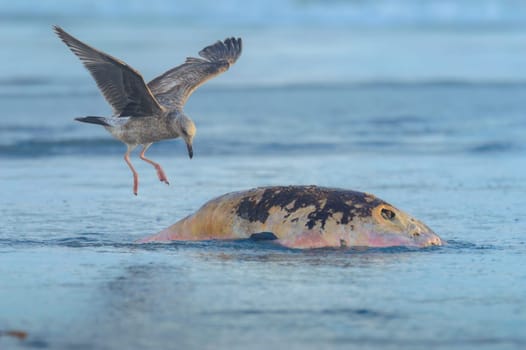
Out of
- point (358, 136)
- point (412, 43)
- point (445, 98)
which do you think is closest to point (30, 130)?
point (358, 136)

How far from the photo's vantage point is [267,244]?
8.67 m

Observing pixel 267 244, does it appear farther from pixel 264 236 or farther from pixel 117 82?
pixel 117 82

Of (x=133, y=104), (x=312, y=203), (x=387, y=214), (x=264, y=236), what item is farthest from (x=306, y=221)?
(x=133, y=104)

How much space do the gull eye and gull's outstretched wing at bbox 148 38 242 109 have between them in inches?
114

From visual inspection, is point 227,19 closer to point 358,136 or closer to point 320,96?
point 320,96

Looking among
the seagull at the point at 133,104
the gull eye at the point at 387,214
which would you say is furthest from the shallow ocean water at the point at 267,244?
the seagull at the point at 133,104

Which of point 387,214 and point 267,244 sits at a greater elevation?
point 387,214

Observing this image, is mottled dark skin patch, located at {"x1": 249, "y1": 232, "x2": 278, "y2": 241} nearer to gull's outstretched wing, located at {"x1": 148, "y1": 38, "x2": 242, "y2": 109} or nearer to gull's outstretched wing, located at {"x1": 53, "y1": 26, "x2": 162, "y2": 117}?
gull's outstretched wing, located at {"x1": 53, "y1": 26, "x2": 162, "y2": 117}

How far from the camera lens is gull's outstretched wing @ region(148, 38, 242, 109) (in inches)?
442

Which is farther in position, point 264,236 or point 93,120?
point 93,120

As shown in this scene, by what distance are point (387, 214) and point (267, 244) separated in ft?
2.88

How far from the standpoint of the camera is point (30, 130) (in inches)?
680

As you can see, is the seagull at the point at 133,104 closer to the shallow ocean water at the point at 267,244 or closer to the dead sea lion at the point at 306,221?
the shallow ocean water at the point at 267,244

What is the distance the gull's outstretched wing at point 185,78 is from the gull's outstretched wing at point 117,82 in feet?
1.42
